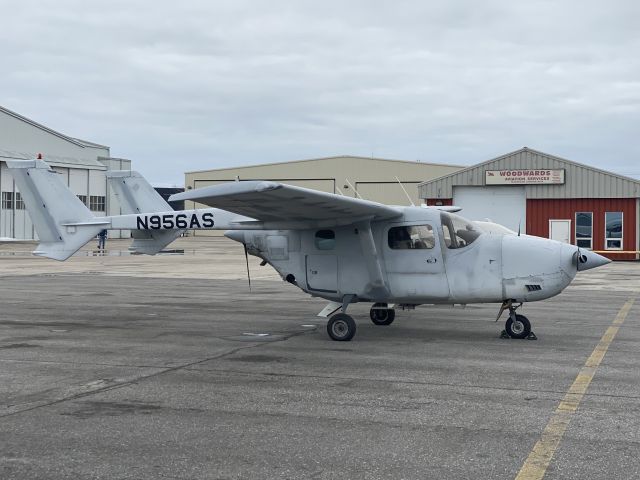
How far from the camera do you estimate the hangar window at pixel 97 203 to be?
67.3 meters

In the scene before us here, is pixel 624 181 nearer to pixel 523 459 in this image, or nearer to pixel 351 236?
pixel 351 236

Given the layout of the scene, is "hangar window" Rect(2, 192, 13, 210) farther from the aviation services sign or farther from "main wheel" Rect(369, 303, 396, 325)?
"main wheel" Rect(369, 303, 396, 325)

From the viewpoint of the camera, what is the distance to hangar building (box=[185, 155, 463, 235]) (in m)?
66.4

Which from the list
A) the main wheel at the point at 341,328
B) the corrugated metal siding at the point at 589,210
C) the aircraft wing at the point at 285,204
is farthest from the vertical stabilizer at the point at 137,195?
the corrugated metal siding at the point at 589,210

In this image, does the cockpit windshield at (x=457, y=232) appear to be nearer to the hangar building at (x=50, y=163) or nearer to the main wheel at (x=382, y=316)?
the main wheel at (x=382, y=316)

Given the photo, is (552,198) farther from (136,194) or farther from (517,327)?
(517,327)

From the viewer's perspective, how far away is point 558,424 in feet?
22.2

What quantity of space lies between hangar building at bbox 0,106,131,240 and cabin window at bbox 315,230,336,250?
4977 cm

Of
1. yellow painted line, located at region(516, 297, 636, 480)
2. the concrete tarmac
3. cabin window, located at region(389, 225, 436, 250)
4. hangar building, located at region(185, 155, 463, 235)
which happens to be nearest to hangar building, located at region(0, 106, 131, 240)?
hangar building, located at region(185, 155, 463, 235)

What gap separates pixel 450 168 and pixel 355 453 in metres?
62.7

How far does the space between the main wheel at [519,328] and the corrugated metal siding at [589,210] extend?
27.8 m

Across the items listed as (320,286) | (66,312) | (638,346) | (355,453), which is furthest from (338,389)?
(66,312)

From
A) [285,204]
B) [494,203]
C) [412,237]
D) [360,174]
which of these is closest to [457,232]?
[412,237]

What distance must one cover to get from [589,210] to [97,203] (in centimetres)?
4494
